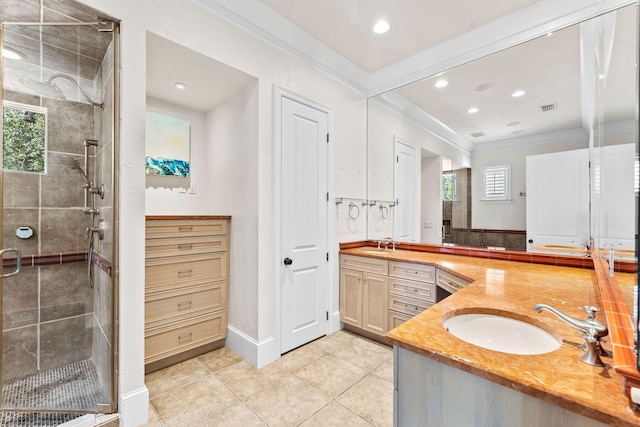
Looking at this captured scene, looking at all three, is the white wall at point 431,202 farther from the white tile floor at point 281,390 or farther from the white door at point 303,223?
the white tile floor at point 281,390

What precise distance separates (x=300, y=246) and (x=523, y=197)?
195 centimetres

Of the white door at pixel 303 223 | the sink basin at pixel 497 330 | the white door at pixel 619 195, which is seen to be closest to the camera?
the white door at pixel 619 195

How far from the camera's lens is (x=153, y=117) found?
105 inches

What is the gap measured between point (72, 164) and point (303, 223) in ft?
6.34

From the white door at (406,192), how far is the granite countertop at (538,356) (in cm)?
146

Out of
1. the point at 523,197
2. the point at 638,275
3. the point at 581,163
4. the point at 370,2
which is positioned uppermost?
the point at 370,2

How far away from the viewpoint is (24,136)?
1.90 meters

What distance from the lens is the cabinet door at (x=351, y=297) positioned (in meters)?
2.87

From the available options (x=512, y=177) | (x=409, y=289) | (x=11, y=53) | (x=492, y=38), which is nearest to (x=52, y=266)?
(x=11, y=53)

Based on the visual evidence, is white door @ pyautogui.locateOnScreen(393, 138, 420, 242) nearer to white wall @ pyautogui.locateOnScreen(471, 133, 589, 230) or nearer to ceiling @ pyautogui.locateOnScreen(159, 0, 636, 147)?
ceiling @ pyautogui.locateOnScreen(159, 0, 636, 147)

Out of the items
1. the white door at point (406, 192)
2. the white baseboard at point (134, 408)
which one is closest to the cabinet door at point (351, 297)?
the white door at point (406, 192)

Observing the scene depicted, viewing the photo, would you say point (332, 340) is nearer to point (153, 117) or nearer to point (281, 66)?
point (281, 66)

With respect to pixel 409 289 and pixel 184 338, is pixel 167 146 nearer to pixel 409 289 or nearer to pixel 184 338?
pixel 184 338

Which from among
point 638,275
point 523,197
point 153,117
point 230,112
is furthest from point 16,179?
point 523,197
